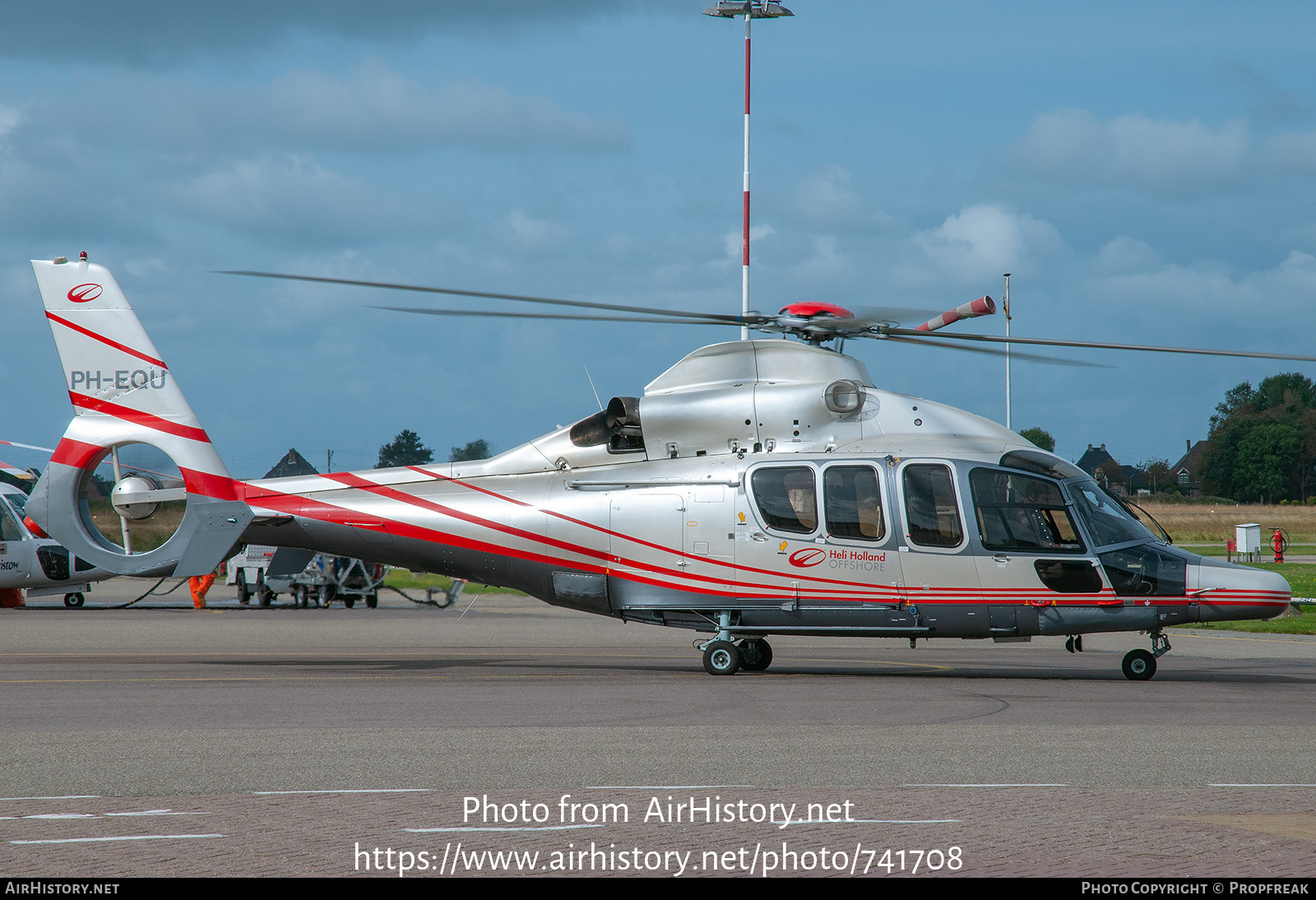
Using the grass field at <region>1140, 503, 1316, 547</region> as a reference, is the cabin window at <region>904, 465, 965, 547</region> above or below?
above

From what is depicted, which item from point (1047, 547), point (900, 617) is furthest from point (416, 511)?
point (1047, 547)

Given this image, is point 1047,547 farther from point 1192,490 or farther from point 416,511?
point 1192,490

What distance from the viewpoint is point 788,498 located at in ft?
47.2

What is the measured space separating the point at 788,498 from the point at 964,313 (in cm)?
303

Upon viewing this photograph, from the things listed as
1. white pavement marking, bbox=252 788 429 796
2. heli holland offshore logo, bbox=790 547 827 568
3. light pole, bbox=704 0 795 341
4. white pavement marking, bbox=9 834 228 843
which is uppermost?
light pole, bbox=704 0 795 341

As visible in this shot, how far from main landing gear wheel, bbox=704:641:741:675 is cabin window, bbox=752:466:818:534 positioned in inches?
59.5

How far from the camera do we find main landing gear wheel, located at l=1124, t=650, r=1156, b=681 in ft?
45.8

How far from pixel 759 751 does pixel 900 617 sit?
17.7 ft

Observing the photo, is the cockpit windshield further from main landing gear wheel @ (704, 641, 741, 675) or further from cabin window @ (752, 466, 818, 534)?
main landing gear wheel @ (704, 641, 741, 675)

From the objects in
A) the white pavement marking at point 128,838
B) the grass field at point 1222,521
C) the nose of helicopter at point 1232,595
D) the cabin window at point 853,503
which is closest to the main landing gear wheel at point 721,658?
the cabin window at point 853,503

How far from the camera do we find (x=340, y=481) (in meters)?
15.7

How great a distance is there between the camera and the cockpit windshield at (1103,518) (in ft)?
45.3

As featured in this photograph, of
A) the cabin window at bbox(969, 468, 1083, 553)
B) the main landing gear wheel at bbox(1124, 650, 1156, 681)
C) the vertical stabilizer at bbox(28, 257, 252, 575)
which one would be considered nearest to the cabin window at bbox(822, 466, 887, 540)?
the cabin window at bbox(969, 468, 1083, 553)

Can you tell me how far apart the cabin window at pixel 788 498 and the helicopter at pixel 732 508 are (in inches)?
0.9
